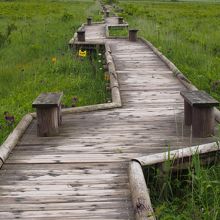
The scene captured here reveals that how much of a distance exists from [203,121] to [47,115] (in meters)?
A: 1.86

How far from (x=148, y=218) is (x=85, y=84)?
6.08 meters

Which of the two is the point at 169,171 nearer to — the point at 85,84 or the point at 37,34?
the point at 85,84

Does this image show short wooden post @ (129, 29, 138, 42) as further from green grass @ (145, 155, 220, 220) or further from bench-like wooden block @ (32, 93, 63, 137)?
green grass @ (145, 155, 220, 220)

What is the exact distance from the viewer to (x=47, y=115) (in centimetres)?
493

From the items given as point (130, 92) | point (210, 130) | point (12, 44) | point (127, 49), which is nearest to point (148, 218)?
point (210, 130)

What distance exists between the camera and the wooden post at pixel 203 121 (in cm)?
486

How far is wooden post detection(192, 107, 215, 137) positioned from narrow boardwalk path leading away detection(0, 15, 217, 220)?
5.3 inches

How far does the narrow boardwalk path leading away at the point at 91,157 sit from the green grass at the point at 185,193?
34 cm

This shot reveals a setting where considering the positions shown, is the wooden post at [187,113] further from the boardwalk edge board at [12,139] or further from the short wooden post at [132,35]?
the short wooden post at [132,35]

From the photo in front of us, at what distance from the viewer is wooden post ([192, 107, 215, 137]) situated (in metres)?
4.86

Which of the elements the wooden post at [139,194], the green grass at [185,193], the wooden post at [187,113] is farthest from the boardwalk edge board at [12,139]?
the wooden post at [187,113]

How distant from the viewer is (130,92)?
716 centimetres

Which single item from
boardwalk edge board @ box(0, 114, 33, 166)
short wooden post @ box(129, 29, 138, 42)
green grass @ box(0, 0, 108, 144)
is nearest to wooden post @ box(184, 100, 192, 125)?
boardwalk edge board @ box(0, 114, 33, 166)

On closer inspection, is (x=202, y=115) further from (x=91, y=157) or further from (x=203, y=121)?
(x=91, y=157)
